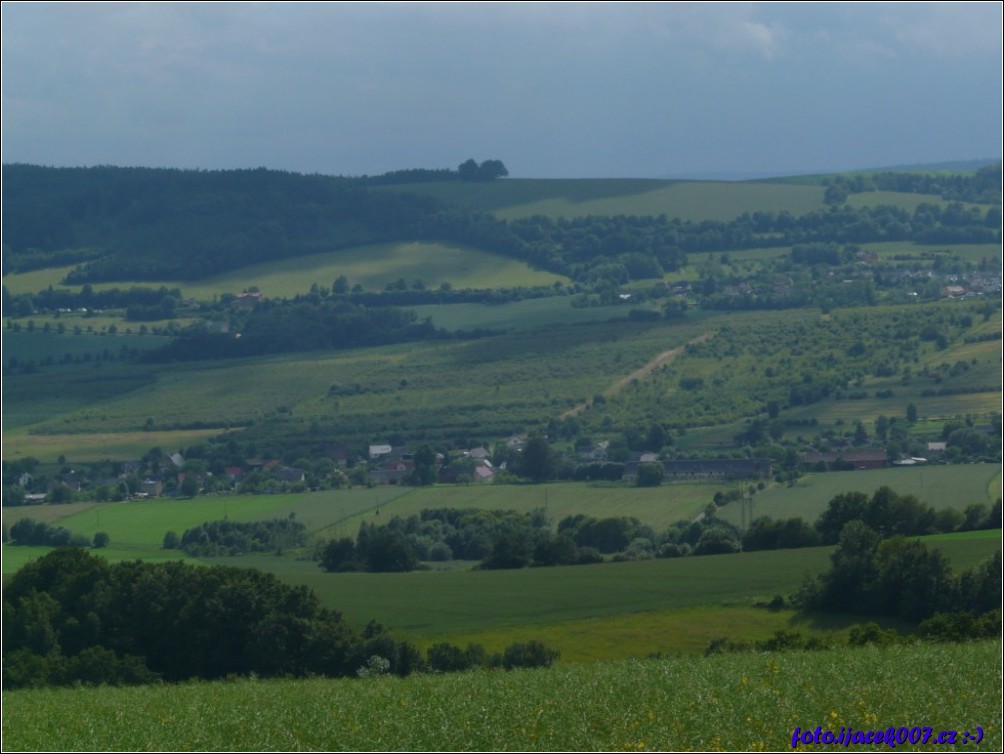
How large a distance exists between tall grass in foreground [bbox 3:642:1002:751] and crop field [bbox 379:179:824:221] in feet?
216

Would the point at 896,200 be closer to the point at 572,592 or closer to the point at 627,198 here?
the point at 627,198

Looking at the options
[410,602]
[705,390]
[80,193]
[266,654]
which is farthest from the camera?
[80,193]

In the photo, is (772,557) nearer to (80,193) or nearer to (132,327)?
(132,327)

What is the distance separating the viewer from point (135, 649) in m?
19.3

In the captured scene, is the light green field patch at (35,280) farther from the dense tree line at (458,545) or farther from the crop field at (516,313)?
the dense tree line at (458,545)

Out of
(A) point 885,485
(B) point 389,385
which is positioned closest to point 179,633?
(A) point 885,485

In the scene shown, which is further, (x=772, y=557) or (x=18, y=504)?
(x=18, y=504)

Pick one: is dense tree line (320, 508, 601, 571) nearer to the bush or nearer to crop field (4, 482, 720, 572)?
crop field (4, 482, 720, 572)

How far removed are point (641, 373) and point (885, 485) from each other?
21.8 meters

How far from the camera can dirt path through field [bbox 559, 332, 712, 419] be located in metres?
48.4

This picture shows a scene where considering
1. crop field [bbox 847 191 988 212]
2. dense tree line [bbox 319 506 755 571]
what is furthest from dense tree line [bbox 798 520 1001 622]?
crop field [bbox 847 191 988 212]

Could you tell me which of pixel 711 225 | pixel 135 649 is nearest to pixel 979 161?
pixel 711 225

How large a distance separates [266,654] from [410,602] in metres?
5.65

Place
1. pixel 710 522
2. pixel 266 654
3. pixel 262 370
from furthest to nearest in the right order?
pixel 262 370 < pixel 710 522 < pixel 266 654
